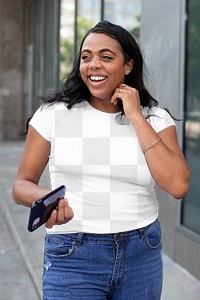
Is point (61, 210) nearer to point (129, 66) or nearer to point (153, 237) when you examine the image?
point (153, 237)

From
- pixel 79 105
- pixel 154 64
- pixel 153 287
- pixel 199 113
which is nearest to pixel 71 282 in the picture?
pixel 153 287

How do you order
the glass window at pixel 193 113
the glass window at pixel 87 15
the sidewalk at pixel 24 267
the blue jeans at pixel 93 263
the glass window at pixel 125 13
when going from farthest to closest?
the glass window at pixel 87 15, the glass window at pixel 125 13, the glass window at pixel 193 113, the sidewalk at pixel 24 267, the blue jeans at pixel 93 263

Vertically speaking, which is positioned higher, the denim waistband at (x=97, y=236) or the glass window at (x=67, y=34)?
the glass window at (x=67, y=34)

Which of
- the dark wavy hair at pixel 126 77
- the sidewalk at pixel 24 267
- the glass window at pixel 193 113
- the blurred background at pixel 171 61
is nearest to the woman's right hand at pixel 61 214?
the dark wavy hair at pixel 126 77

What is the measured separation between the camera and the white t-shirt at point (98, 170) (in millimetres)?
1912

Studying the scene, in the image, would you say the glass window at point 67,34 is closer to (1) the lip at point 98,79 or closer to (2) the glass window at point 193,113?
(2) the glass window at point 193,113

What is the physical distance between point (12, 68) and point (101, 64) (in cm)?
A: 1711

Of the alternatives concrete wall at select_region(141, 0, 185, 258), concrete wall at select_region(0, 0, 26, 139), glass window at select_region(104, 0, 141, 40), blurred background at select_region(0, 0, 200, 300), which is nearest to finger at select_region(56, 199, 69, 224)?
blurred background at select_region(0, 0, 200, 300)

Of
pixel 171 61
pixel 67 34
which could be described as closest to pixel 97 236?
pixel 171 61

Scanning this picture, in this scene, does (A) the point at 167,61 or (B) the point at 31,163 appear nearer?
(B) the point at 31,163

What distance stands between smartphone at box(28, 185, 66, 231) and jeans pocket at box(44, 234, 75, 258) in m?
0.16

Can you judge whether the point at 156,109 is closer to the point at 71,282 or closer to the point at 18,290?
the point at 71,282

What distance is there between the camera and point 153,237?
6.49ft

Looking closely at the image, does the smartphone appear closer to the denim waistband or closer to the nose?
the denim waistband
